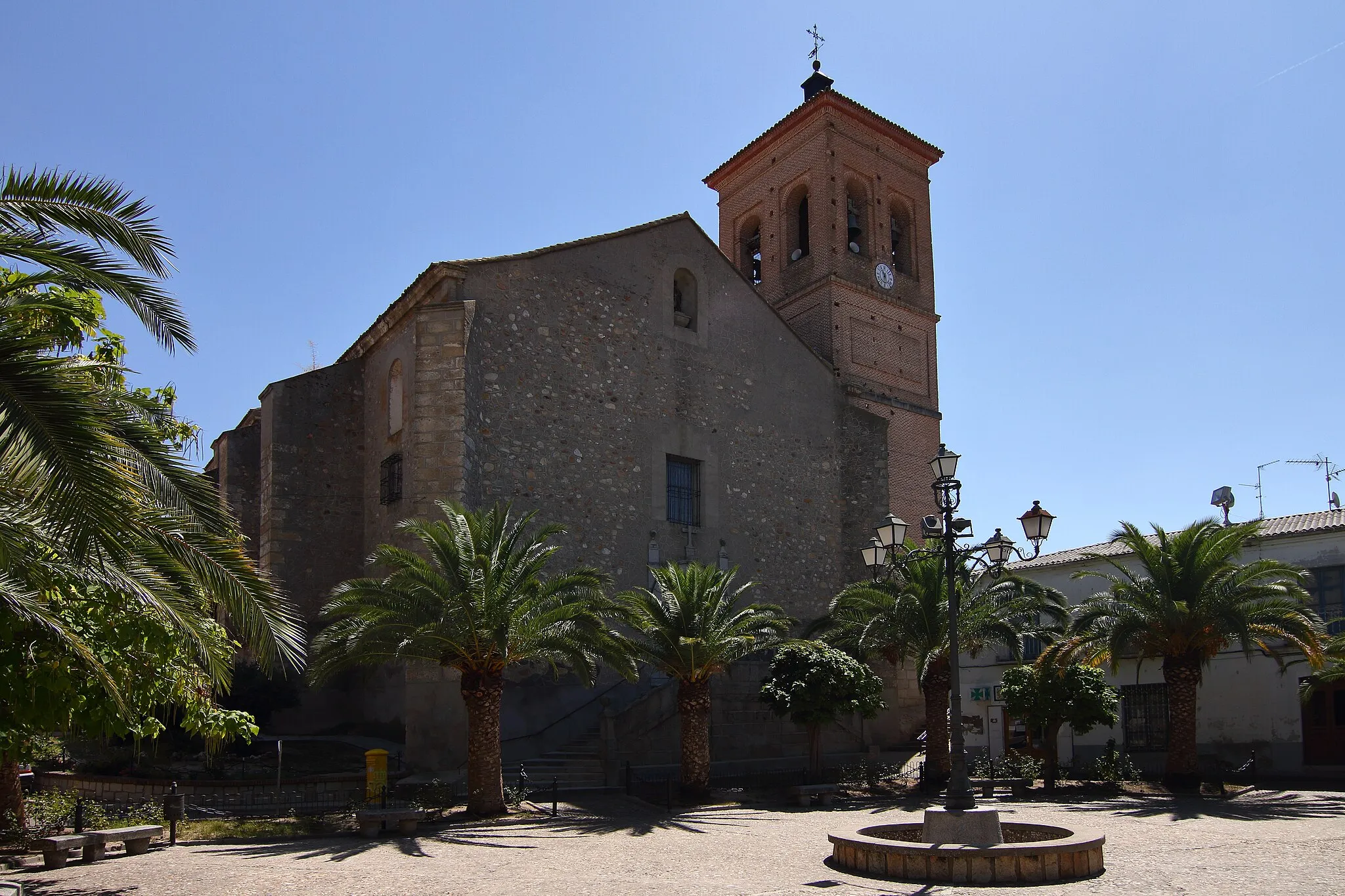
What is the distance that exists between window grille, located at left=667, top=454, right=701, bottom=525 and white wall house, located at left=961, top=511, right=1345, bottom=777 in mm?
9740

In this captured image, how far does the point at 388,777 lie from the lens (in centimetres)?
1738

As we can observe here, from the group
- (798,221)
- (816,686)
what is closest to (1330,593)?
(816,686)

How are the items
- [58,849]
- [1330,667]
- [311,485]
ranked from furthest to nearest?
[311,485] < [1330,667] < [58,849]

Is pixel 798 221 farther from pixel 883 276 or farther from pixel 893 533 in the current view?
pixel 893 533

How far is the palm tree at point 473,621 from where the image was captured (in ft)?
50.0

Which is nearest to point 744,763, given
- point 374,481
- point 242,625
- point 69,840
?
point 374,481

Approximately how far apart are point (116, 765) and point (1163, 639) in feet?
57.5

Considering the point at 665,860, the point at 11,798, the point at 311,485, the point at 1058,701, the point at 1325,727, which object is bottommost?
the point at 665,860

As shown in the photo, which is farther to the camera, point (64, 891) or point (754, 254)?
point (754, 254)

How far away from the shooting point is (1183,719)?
782 inches

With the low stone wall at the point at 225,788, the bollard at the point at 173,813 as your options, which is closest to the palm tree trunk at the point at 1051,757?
the low stone wall at the point at 225,788

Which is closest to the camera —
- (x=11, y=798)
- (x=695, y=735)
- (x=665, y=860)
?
(x=665, y=860)

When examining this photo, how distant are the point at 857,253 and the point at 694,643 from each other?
676 inches

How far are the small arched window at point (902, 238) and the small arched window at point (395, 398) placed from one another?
1664 centimetres
